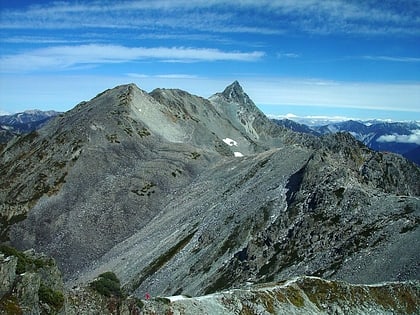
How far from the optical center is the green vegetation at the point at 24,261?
3657 cm

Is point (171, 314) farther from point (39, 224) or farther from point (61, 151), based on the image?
point (61, 151)

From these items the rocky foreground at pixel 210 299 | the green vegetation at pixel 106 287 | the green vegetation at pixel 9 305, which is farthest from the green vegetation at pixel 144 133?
the green vegetation at pixel 9 305

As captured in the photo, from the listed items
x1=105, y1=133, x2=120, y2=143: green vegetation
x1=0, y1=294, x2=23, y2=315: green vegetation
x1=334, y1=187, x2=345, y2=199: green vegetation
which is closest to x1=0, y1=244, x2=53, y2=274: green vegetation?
x1=0, y1=294, x2=23, y2=315: green vegetation

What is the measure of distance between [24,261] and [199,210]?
297 feet

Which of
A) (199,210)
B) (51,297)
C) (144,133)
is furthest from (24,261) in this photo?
(144,133)

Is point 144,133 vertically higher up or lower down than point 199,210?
higher up

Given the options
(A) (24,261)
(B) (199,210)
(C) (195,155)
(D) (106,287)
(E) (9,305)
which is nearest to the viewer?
(E) (9,305)

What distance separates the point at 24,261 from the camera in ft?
124

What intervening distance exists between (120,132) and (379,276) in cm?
13363

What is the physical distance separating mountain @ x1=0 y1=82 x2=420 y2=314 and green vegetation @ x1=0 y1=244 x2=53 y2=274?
43656 mm

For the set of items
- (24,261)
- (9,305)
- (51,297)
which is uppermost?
(24,261)

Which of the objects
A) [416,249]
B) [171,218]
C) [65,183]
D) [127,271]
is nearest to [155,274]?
[127,271]

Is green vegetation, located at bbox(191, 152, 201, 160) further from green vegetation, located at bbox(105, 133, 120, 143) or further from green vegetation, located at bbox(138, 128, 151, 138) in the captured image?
green vegetation, located at bbox(105, 133, 120, 143)

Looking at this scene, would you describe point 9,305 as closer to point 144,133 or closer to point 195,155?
point 195,155
